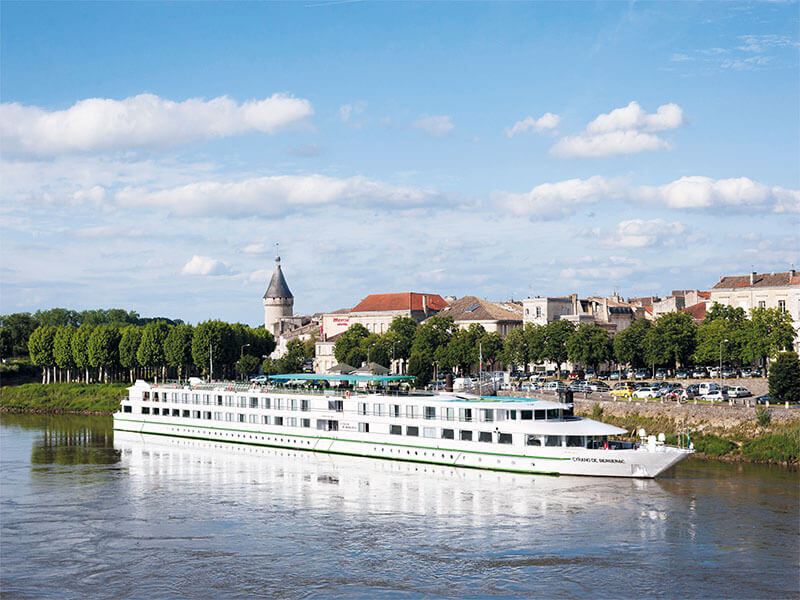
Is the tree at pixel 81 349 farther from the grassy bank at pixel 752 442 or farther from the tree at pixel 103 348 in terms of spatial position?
the grassy bank at pixel 752 442

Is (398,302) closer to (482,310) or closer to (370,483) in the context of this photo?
(482,310)

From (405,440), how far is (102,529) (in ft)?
65.3

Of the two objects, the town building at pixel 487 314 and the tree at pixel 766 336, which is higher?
the town building at pixel 487 314

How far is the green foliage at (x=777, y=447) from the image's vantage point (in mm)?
48688

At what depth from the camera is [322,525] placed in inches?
1433

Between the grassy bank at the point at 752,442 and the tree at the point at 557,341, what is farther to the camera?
the tree at the point at 557,341

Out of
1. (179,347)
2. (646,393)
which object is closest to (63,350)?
(179,347)

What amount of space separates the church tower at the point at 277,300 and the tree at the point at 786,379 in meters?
129

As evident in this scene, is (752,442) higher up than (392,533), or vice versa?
(752,442)

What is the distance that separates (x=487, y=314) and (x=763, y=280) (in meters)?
37.0

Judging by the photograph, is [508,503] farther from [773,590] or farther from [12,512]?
[12,512]

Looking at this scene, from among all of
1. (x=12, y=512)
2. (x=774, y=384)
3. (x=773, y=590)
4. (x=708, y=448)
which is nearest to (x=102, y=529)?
(x=12, y=512)

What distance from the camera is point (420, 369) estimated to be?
92.5m

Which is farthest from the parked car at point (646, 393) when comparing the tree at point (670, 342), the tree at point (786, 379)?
the tree at point (670, 342)
